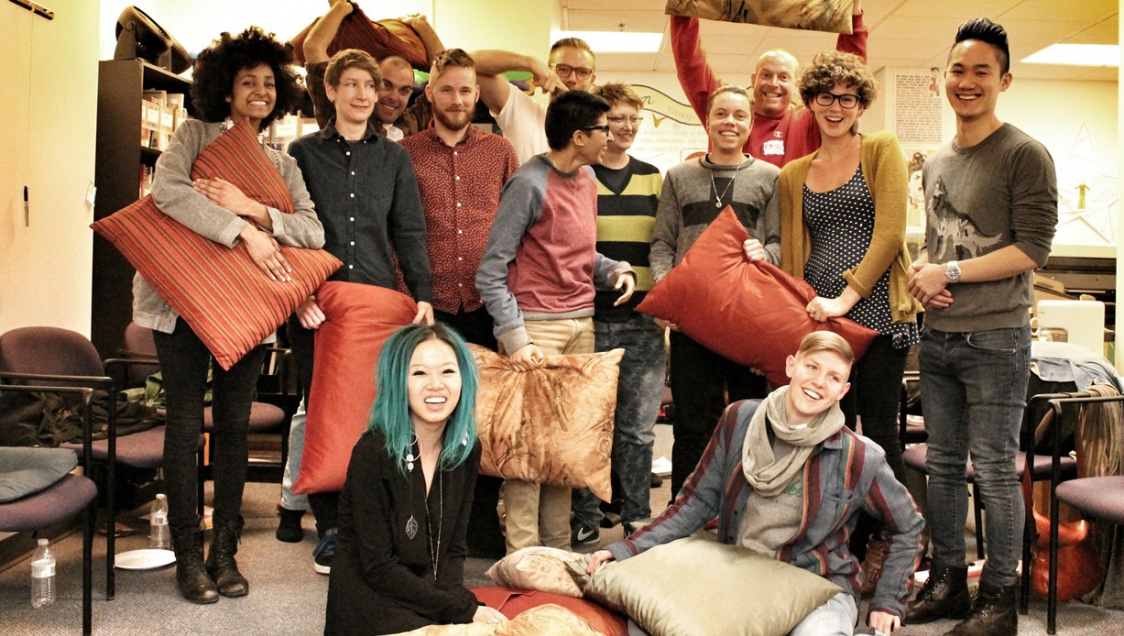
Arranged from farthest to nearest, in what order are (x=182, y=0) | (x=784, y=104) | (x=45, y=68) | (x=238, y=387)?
(x=182, y=0), (x=45, y=68), (x=784, y=104), (x=238, y=387)

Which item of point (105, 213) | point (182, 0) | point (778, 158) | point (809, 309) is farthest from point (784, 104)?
point (182, 0)

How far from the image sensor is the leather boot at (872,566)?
2.94 m

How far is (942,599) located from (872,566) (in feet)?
0.69

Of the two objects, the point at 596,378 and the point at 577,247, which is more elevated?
the point at 577,247

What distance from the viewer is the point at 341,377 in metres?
2.82

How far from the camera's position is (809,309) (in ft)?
9.37

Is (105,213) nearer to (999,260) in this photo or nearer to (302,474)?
(302,474)

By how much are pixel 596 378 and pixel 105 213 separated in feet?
10.6

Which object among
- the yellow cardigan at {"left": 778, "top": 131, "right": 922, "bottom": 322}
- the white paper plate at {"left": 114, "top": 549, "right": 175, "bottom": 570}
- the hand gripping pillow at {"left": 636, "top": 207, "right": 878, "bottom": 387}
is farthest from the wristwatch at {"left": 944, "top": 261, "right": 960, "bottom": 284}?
the white paper plate at {"left": 114, "top": 549, "right": 175, "bottom": 570}

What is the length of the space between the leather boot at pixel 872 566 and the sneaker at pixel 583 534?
931mm

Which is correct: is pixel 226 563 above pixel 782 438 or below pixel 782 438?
below

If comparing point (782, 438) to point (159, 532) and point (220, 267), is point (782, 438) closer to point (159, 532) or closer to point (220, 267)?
point (220, 267)

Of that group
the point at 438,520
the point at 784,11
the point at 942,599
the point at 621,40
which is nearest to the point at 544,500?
the point at 438,520

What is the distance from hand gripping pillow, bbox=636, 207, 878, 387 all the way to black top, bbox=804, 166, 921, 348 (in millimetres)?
60
